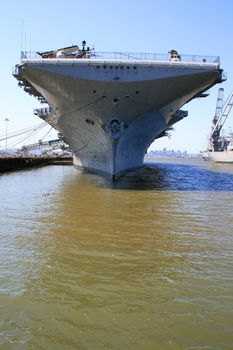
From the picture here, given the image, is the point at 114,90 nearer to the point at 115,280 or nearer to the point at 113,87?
the point at 113,87

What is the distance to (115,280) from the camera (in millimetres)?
5750

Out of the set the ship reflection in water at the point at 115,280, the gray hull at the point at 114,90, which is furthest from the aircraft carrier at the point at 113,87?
the ship reflection in water at the point at 115,280

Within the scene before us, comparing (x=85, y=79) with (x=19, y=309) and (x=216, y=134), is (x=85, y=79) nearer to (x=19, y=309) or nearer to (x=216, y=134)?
(x=19, y=309)

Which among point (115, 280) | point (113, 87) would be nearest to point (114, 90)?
point (113, 87)

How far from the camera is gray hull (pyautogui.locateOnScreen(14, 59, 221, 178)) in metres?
18.2

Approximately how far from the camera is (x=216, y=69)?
1858cm

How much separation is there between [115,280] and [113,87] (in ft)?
46.5

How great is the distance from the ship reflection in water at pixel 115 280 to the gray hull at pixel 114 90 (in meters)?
9.01

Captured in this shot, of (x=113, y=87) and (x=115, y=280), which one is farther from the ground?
(x=113, y=87)

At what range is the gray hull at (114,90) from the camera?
18.2 meters

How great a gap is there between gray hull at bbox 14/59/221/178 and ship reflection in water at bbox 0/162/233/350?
9.01 metres

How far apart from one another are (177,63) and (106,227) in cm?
1182

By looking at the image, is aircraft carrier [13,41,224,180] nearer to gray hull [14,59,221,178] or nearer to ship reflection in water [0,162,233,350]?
gray hull [14,59,221,178]

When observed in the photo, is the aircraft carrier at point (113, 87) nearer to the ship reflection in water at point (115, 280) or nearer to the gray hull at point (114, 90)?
the gray hull at point (114, 90)
